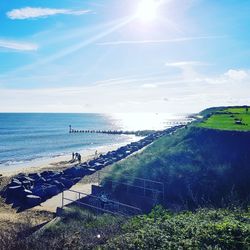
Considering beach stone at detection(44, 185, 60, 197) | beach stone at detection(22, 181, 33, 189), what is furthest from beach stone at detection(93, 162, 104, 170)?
beach stone at detection(44, 185, 60, 197)

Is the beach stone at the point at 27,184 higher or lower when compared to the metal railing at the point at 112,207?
lower

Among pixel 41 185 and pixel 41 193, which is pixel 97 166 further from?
pixel 41 193

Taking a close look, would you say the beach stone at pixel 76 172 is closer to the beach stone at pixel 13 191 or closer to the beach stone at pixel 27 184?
the beach stone at pixel 27 184

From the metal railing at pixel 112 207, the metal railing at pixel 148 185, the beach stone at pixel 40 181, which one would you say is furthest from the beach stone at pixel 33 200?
the metal railing at pixel 148 185

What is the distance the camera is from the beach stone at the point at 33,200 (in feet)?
72.6

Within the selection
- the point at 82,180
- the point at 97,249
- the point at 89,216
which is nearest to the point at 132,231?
the point at 97,249

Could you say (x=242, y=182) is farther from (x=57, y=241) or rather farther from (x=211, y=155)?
(x=57, y=241)

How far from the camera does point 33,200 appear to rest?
73.4 ft

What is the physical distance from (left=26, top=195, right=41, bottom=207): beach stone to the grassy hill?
547cm

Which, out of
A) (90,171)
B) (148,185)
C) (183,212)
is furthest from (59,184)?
(183,212)

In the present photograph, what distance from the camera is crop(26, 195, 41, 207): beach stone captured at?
2212cm

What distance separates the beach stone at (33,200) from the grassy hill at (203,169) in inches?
215

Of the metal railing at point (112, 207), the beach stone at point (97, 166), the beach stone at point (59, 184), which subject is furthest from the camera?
the beach stone at point (97, 166)

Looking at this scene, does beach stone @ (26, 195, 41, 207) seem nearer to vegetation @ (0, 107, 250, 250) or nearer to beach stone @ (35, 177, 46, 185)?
vegetation @ (0, 107, 250, 250)
